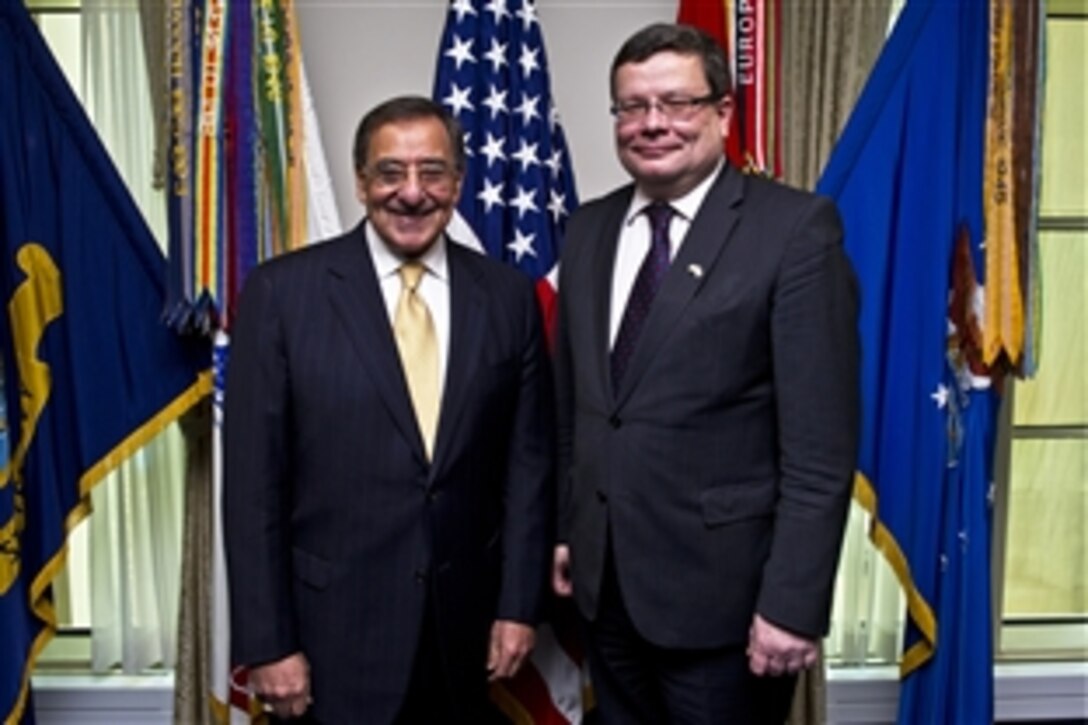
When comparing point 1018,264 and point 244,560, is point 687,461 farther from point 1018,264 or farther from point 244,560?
point 1018,264

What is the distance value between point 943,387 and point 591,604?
1.03 metres

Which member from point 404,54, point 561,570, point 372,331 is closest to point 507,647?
point 561,570

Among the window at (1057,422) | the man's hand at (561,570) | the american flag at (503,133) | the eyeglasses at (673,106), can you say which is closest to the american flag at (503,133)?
the american flag at (503,133)

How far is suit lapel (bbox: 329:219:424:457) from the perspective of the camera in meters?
1.62

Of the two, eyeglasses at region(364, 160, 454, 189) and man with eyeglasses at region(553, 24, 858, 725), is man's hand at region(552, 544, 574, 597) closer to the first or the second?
man with eyeglasses at region(553, 24, 858, 725)

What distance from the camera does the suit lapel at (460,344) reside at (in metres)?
1.65

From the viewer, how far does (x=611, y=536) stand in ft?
5.46

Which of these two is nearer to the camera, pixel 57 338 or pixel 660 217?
pixel 660 217

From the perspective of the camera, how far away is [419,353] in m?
1.68

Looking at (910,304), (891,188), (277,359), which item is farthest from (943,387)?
(277,359)

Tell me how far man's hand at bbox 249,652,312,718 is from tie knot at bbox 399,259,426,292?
23.9 inches

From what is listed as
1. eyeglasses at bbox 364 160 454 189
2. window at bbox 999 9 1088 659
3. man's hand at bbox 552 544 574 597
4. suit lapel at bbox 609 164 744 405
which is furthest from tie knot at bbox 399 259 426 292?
window at bbox 999 9 1088 659

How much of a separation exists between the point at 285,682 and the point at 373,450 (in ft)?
1.27

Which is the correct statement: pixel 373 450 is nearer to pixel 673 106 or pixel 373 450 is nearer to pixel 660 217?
pixel 660 217
